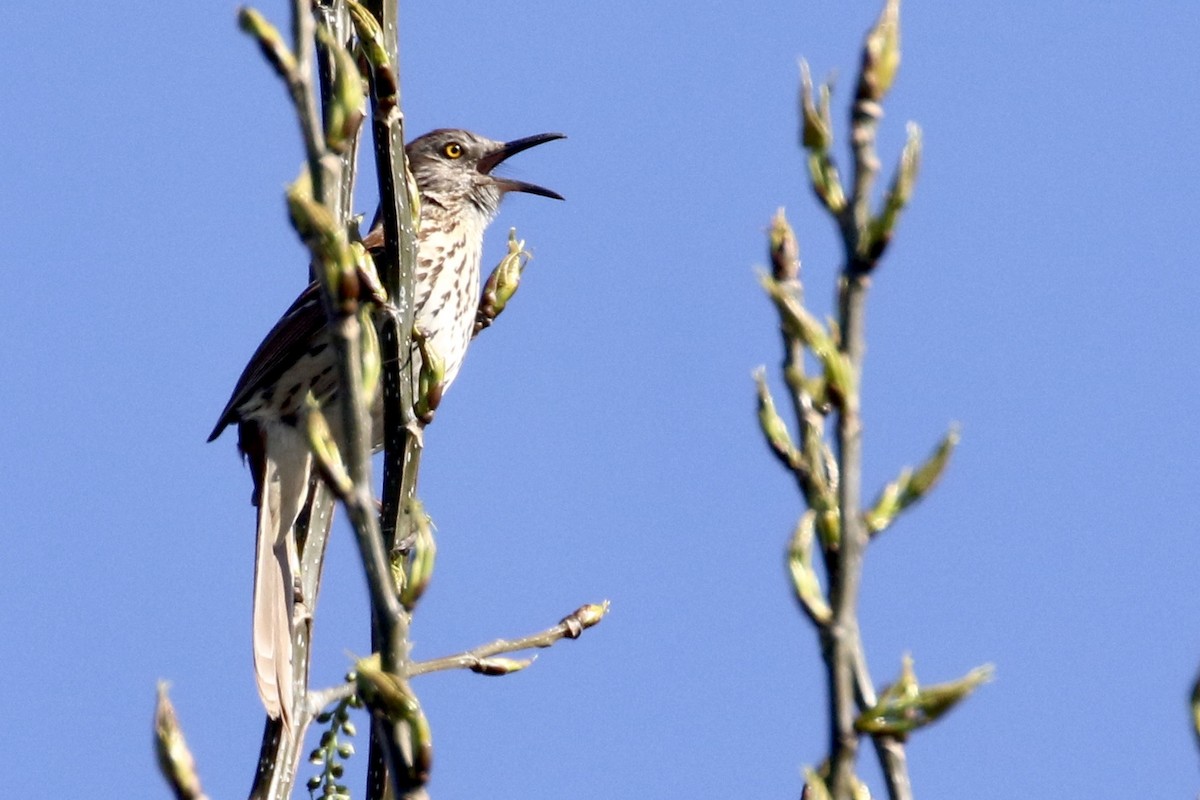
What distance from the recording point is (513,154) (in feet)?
22.8

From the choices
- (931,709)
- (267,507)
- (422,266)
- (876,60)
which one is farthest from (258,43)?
(422,266)

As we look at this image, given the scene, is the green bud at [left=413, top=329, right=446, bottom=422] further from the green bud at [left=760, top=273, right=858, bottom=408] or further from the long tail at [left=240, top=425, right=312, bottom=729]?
the green bud at [left=760, top=273, right=858, bottom=408]

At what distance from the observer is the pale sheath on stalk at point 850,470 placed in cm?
158

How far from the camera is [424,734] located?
174 cm

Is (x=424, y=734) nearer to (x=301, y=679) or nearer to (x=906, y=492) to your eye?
(x=906, y=492)

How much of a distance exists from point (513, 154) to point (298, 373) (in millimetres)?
1721

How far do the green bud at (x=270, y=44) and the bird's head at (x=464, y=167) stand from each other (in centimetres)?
470

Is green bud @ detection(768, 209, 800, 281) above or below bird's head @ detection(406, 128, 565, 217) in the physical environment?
below

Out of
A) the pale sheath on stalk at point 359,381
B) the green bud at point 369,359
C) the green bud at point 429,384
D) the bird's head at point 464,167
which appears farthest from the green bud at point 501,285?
the bird's head at point 464,167

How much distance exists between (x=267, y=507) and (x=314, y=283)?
2.67 feet

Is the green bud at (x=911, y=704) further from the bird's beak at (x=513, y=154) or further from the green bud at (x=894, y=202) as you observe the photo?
the bird's beak at (x=513, y=154)

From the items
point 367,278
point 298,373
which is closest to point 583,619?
point 367,278

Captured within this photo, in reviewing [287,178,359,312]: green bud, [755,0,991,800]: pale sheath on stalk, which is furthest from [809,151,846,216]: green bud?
[287,178,359,312]: green bud

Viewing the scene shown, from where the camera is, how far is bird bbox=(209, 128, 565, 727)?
16.5 ft
